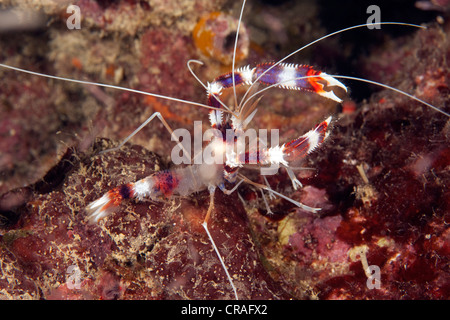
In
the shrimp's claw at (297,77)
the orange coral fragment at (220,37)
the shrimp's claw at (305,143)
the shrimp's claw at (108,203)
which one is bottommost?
the shrimp's claw at (108,203)

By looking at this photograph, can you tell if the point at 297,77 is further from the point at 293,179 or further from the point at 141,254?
the point at 141,254

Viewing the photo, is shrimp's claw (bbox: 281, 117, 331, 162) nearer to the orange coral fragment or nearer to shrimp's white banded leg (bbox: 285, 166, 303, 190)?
shrimp's white banded leg (bbox: 285, 166, 303, 190)

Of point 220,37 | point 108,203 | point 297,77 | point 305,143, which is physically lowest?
point 108,203

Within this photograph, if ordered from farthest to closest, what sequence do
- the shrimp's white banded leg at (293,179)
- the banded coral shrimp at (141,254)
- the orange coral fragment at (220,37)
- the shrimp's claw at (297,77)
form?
the orange coral fragment at (220,37)
the shrimp's white banded leg at (293,179)
the shrimp's claw at (297,77)
the banded coral shrimp at (141,254)

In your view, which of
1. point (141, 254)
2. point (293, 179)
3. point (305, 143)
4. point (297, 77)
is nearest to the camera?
point (305, 143)

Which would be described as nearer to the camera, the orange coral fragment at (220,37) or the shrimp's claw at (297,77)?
the shrimp's claw at (297,77)

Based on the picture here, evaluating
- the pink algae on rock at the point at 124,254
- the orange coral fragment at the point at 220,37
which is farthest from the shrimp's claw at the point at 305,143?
the orange coral fragment at the point at 220,37

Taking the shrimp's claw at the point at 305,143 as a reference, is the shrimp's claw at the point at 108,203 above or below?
below

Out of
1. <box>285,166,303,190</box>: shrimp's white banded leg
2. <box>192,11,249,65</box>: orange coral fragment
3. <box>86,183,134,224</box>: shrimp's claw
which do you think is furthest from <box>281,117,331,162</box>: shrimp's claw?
<box>192,11,249,65</box>: orange coral fragment

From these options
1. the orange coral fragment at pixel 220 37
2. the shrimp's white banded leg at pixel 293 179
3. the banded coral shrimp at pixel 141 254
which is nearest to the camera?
the banded coral shrimp at pixel 141 254

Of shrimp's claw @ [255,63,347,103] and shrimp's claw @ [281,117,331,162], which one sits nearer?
shrimp's claw @ [281,117,331,162]

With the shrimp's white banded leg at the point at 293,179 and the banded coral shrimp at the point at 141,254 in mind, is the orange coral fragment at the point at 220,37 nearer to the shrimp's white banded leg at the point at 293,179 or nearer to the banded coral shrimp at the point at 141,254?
the shrimp's white banded leg at the point at 293,179

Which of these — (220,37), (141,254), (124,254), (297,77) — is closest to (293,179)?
(297,77)
